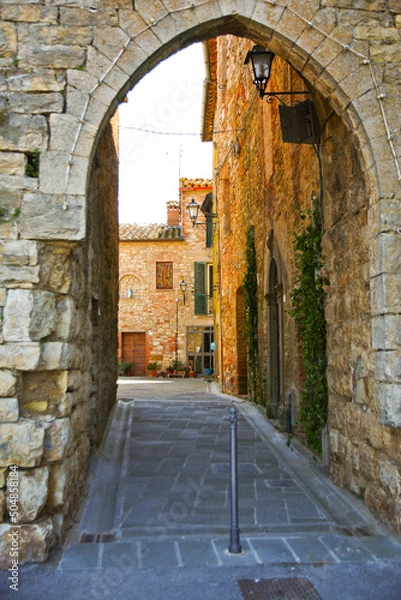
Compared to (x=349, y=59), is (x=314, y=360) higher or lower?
lower

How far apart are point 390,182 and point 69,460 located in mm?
2986

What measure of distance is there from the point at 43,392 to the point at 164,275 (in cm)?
1991

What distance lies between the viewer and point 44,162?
3543mm

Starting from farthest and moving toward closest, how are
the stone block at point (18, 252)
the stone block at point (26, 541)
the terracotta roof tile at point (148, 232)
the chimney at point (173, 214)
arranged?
1. the chimney at point (173, 214)
2. the terracotta roof tile at point (148, 232)
3. the stone block at point (18, 252)
4. the stone block at point (26, 541)

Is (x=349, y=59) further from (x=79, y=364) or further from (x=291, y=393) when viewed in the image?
(x=291, y=393)

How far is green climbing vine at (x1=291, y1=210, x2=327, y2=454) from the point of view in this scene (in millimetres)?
5215

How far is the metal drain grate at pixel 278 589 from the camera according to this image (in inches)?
113

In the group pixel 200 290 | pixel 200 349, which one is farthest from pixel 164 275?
pixel 200 349

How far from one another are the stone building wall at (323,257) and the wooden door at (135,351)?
10.5m

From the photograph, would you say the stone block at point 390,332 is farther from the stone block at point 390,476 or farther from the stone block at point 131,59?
the stone block at point 131,59

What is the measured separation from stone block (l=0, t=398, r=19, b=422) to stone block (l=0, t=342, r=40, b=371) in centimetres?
21

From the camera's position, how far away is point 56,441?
3434mm

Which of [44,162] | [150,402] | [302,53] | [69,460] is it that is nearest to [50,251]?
[44,162]

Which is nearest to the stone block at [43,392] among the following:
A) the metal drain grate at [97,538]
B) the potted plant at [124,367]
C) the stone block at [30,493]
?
the stone block at [30,493]
